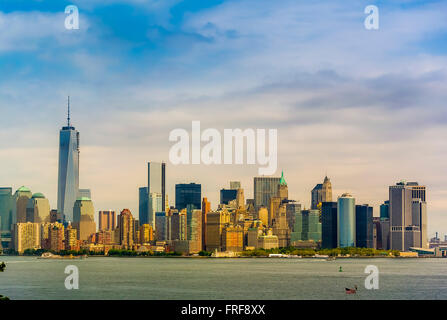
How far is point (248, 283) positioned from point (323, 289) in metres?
9.48

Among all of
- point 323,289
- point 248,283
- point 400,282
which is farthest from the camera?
point 400,282

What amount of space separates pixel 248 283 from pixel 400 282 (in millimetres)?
17888
